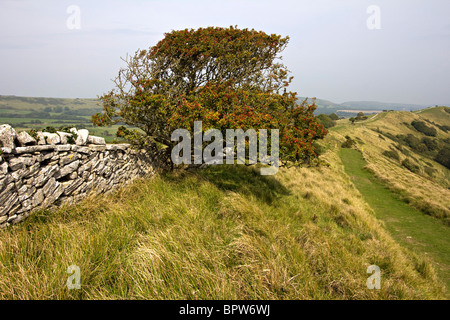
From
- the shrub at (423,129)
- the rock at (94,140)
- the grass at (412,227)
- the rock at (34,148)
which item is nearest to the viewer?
the rock at (34,148)

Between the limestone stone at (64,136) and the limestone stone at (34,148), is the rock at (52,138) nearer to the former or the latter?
the limestone stone at (64,136)

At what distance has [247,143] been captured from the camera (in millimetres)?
7691

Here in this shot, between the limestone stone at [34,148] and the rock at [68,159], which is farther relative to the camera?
the rock at [68,159]

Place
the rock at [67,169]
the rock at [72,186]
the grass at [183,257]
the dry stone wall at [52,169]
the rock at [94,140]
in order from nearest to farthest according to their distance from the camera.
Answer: the grass at [183,257] → the dry stone wall at [52,169] → the rock at [67,169] → the rock at [72,186] → the rock at [94,140]

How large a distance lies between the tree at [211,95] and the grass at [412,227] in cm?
538

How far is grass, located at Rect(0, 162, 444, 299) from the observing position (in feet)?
11.1

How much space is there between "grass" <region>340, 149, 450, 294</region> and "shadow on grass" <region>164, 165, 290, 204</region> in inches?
206

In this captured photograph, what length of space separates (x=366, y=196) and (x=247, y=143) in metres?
12.8

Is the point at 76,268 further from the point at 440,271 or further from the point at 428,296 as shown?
the point at 440,271

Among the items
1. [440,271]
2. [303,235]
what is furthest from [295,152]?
[440,271]

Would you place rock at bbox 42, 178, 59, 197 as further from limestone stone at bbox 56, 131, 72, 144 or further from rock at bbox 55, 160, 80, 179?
limestone stone at bbox 56, 131, 72, 144

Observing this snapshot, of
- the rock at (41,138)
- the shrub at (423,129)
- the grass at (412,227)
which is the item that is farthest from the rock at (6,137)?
the shrub at (423,129)

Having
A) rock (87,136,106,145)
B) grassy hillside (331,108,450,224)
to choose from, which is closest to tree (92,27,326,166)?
rock (87,136,106,145)

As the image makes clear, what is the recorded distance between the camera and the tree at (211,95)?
769 centimetres
